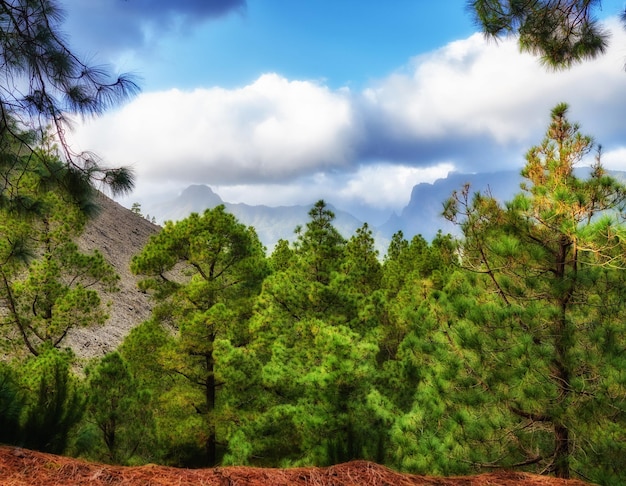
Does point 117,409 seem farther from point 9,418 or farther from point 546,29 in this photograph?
point 546,29

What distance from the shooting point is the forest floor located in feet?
10.3

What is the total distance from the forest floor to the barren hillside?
1306 centimetres

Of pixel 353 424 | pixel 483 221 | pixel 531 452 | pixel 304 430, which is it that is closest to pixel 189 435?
pixel 304 430

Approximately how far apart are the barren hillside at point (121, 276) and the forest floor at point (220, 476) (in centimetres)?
1306

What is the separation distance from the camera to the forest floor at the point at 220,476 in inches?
124

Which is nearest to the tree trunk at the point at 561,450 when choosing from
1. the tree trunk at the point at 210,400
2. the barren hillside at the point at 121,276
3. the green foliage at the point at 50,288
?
the tree trunk at the point at 210,400

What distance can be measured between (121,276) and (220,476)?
111ft

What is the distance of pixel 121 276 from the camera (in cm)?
3400

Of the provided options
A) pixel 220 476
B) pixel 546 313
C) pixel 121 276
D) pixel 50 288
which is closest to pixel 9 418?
pixel 220 476

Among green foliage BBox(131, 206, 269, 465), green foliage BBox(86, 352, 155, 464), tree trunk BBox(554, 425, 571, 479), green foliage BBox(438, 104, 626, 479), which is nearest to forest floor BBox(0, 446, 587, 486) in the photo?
green foliage BBox(438, 104, 626, 479)

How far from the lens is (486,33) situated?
19.8 ft

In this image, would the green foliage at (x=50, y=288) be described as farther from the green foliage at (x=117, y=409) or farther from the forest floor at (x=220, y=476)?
the forest floor at (x=220, y=476)

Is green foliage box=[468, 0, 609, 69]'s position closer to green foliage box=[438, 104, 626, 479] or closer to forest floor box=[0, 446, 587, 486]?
green foliage box=[438, 104, 626, 479]

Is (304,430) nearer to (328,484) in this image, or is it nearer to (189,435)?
(189,435)
